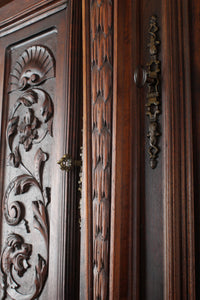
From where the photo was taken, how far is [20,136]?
3.43 ft

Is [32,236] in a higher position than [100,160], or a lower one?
lower

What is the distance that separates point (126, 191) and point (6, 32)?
31.0 inches

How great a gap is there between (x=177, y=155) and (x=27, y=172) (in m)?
0.54

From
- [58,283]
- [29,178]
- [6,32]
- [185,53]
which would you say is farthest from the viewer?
[6,32]

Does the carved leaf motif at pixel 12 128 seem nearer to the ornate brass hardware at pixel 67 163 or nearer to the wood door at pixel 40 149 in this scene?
the wood door at pixel 40 149

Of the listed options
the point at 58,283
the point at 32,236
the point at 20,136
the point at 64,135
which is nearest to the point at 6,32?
the point at 20,136

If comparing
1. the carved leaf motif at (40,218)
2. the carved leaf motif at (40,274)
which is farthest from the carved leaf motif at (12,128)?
the carved leaf motif at (40,274)

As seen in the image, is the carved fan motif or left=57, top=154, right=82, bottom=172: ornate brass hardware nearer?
left=57, top=154, right=82, bottom=172: ornate brass hardware

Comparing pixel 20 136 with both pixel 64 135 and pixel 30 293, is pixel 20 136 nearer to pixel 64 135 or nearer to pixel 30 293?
pixel 64 135

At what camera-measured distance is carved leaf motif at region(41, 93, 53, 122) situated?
3.21ft

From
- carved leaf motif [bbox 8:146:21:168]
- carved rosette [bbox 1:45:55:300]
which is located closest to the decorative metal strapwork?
carved rosette [bbox 1:45:55:300]

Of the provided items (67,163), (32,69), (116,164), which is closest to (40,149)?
(67,163)

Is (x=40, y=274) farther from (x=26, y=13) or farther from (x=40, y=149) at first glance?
(x=26, y=13)

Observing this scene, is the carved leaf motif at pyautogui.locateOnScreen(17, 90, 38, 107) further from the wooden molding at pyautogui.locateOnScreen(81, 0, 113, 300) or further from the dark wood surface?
the dark wood surface
